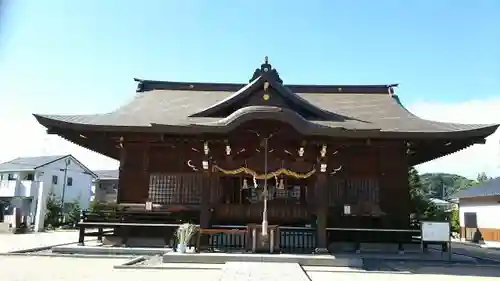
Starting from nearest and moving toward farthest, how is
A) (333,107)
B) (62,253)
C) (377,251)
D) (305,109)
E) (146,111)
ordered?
(62,253) → (377,251) → (305,109) → (146,111) → (333,107)

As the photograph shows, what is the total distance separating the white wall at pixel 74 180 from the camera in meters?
39.6

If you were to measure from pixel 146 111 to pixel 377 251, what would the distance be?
368 inches

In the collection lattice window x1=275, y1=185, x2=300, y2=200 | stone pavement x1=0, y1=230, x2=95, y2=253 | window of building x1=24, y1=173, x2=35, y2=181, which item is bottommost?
stone pavement x1=0, y1=230, x2=95, y2=253

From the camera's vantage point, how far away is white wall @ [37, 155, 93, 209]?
39.6 m

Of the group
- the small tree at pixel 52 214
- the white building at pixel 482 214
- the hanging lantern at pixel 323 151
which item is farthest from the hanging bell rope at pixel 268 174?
the small tree at pixel 52 214

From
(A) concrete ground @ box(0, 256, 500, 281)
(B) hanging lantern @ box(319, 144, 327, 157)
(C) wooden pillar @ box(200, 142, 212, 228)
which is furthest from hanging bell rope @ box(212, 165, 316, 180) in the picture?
(A) concrete ground @ box(0, 256, 500, 281)

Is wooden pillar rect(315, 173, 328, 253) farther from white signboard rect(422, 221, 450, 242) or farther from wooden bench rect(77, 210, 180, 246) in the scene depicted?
wooden bench rect(77, 210, 180, 246)

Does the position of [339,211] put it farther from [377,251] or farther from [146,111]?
[146,111]

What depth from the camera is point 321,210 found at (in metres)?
11.6

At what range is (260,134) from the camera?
12141 mm

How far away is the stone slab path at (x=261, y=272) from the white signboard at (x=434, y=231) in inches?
166

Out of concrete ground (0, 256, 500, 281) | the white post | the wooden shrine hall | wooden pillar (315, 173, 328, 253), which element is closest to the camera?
concrete ground (0, 256, 500, 281)

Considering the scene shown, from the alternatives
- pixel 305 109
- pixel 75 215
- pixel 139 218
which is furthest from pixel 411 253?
pixel 75 215

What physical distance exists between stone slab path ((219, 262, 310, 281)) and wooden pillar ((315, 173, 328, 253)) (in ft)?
6.64
